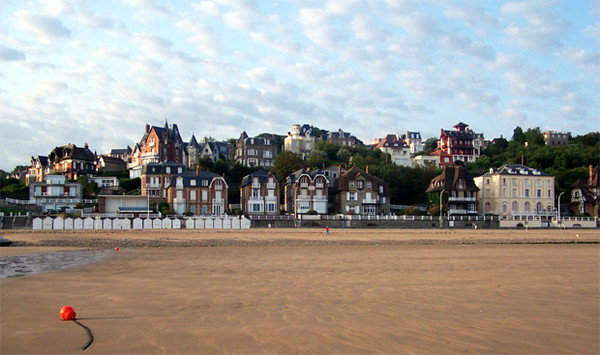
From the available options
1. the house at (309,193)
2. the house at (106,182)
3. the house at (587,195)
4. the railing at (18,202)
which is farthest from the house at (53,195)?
the house at (587,195)

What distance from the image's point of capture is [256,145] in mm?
94812

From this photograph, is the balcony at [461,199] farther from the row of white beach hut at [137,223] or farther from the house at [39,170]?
the house at [39,170]

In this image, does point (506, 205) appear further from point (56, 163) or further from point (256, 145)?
point (56, 163)

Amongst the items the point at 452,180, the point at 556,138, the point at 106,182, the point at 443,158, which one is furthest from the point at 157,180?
the point at 556,138

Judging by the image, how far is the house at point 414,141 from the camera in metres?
120

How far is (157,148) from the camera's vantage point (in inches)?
3231

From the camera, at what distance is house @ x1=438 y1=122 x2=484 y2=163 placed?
102812 mm

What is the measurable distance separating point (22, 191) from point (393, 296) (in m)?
72.8

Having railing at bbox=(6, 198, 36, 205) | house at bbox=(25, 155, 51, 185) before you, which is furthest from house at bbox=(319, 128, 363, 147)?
railing at bbox=(6, 198, 36, 205)

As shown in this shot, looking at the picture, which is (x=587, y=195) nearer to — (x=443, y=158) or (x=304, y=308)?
(x=443, y=158)

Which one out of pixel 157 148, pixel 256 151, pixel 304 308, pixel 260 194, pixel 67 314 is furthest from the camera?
pixel 256 151

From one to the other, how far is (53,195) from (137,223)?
89.9 feet

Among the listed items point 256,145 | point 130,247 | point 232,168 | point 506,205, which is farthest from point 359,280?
point 256,145

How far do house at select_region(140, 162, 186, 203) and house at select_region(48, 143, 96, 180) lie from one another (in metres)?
19.2
